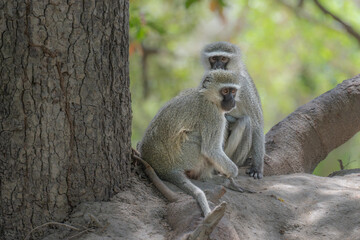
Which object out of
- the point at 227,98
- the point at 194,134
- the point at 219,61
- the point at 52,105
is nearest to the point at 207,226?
the point at 52,105

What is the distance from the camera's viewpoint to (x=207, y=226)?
8.79ft

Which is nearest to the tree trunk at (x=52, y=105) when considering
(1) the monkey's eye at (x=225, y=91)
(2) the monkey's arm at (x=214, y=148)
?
(2) the monkey's arm at (x=214, y=148)

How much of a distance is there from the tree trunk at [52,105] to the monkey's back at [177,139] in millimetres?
812

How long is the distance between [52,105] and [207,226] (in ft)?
4.09

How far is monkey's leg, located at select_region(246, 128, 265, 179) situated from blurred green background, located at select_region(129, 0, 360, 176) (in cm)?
527

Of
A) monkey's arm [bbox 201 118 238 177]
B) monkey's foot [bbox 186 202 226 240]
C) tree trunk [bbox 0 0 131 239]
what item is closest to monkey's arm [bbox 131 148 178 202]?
monkey's arm [bbox 201 118 238 177]

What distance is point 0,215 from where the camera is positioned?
2.89 meters

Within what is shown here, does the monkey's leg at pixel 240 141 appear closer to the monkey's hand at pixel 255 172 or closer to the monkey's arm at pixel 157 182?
the monkey's hand at pixel 255 172

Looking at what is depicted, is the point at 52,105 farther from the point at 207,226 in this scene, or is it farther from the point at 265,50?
the point at 265,50

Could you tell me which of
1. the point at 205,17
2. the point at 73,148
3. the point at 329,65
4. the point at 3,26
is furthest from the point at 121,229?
the point at 329,65

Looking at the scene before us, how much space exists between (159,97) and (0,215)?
8.50 m

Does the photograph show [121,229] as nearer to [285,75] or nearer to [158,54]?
[158,54]

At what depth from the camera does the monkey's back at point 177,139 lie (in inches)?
153

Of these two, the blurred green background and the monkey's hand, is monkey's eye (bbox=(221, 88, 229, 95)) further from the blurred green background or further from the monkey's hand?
the blurred green background
